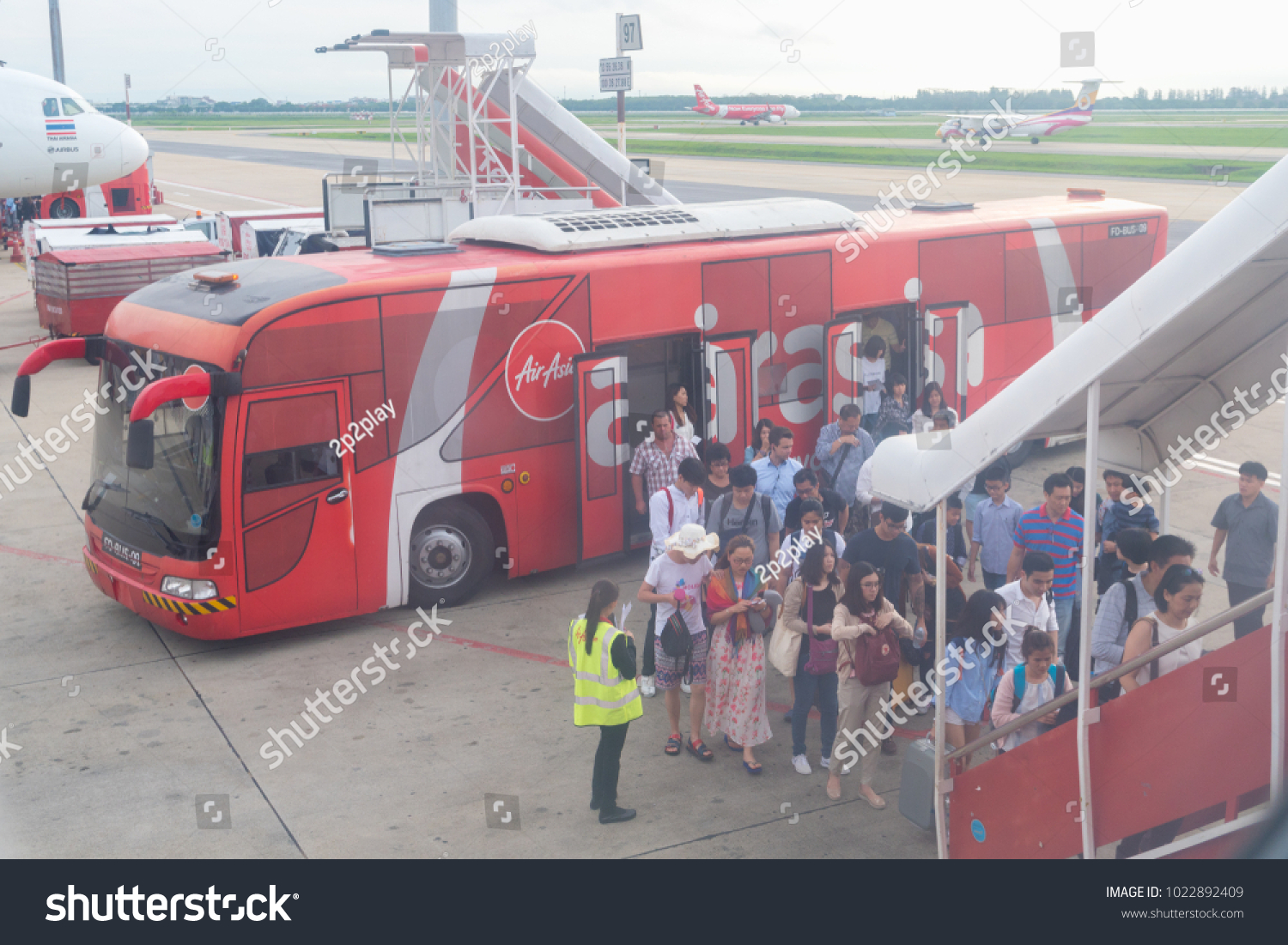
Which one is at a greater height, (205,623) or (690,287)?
(690,287)

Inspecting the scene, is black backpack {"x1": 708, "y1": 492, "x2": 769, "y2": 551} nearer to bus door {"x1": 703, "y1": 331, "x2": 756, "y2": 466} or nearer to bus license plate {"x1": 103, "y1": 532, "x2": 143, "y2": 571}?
bus door {"x1": 703, "y1": 331, "x2": 756, "y2": 466}

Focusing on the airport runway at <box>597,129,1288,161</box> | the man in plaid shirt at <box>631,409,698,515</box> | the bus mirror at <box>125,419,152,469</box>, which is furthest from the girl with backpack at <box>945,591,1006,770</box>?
the airport runway at <box>597,129,1288,161</box>

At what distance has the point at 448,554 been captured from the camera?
10.5m

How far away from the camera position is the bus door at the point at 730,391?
38.0 feet

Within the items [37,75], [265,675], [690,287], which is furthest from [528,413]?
[37,75]

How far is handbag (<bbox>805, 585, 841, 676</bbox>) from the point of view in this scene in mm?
7312

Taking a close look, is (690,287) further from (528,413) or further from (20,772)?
(20,772)

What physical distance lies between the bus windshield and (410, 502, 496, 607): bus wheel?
1.82 metres

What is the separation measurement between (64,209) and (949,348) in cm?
3645

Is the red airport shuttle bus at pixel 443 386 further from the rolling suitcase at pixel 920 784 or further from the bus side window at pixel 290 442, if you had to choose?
the rolling suitcase at pixel 920 784

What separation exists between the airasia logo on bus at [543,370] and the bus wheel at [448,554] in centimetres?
111

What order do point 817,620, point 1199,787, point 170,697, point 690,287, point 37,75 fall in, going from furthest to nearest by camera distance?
point 37,75 < point 690,287 < point 170,697 < point 817,620 < point 1199,787

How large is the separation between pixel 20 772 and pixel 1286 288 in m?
7.92

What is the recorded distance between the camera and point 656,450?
34.1 ft
